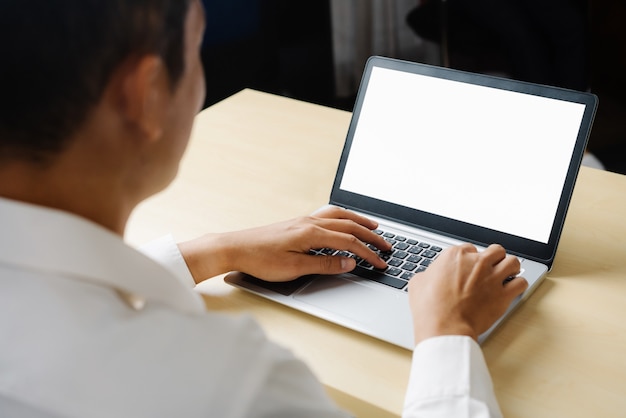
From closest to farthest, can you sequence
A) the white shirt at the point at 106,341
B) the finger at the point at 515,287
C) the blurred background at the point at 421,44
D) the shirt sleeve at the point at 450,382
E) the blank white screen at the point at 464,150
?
the white shirt at the point at 106,341, the shirt sleeve at the point at 450,382, the finger at the point at 515,287, the blank white screen at the point at 464,150, the blurred background at the point at 421,44

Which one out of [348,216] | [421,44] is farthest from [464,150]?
[421,44]

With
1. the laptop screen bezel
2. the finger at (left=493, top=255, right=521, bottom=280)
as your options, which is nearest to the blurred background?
the laptop screen bezel

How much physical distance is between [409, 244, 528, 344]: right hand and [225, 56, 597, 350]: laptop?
28 millimetres

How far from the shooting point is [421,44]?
11.4 feet

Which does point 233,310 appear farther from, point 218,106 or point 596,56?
point 596,56

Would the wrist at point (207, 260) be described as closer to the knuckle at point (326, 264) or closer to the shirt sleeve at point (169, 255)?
the shirt sleeve at point (169, 255)

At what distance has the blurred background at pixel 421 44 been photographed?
2537 millimetres

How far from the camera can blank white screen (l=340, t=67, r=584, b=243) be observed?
1009 mm

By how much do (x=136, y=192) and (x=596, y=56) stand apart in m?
2.22

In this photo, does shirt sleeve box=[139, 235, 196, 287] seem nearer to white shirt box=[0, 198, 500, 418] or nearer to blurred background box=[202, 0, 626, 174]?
white shirt box=[0, 198, 500, 418]

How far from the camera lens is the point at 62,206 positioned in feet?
1.97

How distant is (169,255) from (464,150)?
434 millimetres

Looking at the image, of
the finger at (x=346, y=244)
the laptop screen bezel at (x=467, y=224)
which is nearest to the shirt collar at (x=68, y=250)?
the finger at (x=346, y=244)

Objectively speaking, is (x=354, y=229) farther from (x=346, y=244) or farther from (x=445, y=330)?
(x=445, y=330)
